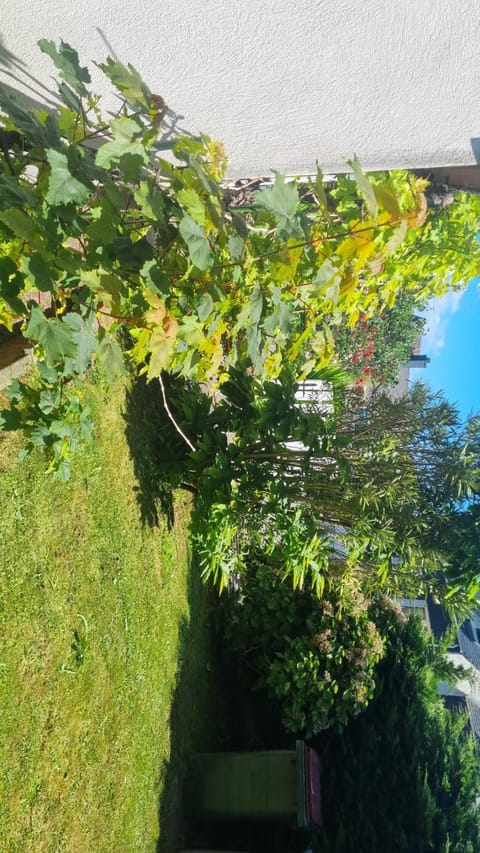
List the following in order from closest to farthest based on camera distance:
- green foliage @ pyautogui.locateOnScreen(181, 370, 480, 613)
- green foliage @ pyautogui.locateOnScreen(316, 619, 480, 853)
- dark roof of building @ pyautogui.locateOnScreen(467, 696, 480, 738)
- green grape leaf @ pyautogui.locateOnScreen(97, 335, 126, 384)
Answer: green grape leaf @ pyautogui.locateOnScreen(97, 335, 126, 384), green foliage @ pyautogui.locateOnScreen(181, 370, 480, 613), green foliage @ pyautogui.locateOnScreen(316, 619, 480, 853), dark roof of building @ pyautogui.locateOnScreen(467, 696, 480, 738)

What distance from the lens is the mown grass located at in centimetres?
288

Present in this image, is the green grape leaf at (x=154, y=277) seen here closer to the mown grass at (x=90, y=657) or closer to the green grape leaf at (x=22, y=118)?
the green grape leaf at (x=22, y=118)

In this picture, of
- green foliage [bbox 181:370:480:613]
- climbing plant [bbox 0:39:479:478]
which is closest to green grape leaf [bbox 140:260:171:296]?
climbing plant [bbox 0:39:479:478]

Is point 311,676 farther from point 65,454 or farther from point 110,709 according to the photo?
point 65,454

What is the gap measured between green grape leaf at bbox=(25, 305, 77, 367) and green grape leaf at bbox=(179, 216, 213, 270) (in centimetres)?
51

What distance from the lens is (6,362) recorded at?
9.20 feet

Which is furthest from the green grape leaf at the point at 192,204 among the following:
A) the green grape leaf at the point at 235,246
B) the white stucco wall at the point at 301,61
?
the white stucco wall at the point at 301,61

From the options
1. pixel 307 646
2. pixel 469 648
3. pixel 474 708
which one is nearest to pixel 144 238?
pixel 307 646

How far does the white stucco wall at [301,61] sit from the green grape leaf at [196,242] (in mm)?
1070

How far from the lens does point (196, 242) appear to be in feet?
5.27

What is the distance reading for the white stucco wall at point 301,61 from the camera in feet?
6.73

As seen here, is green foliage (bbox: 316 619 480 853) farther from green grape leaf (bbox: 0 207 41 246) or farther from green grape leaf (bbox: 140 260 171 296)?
green grape leaf (bbox: 0 207 41 246)

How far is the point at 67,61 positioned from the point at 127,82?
211mm

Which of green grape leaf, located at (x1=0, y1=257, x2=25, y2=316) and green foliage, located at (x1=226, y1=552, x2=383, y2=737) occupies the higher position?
green grape leaf, located at (x1=0, y1=257, x2=25, y2=316)
